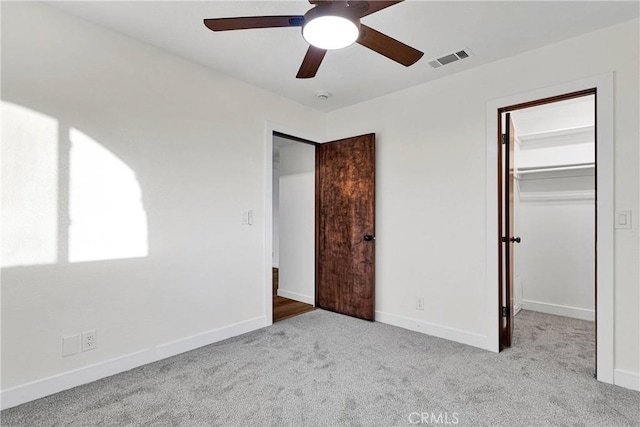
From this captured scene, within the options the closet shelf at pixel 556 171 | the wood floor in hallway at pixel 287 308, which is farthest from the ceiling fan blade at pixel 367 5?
the closet shelf at pixel 556 171

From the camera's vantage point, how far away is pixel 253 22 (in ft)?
5.44

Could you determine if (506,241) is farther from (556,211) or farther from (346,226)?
(346,226)

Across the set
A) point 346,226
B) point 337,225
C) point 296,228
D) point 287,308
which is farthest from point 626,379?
point 296,228

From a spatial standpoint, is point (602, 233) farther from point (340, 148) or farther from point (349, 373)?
point (340, 148)

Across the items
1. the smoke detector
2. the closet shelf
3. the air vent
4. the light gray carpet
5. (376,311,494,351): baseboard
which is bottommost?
the light gray carpet

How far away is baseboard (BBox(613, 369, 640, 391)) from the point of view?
85.6 inches

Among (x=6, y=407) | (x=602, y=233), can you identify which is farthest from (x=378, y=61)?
(x=6, y=407)

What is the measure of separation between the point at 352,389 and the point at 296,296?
7.94ft

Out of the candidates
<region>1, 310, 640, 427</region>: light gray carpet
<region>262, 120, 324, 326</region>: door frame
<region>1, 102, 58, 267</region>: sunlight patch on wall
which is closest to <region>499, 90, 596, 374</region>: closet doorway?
<region>1, 310, 640, 427</region>: light gray carpet

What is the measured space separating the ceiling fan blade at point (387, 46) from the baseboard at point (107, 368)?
2.61 meters

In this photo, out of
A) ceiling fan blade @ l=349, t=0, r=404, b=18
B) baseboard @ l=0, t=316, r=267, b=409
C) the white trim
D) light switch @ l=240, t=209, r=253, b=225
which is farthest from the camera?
the white trim

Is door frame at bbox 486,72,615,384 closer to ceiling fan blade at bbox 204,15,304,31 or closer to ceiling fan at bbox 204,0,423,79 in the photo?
ceiling fan at bbox 204,0,423,79

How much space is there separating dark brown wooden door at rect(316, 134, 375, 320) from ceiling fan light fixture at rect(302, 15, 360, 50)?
188 centimetres

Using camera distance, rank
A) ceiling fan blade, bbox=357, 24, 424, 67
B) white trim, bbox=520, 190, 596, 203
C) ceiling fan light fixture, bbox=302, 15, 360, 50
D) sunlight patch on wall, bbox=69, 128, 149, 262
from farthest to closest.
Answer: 1. white trim, bbox=520, 190, 596, 203
2. sunlight patch on wall, bbox=69, 128, 149, 262
3. ceiling fan blade, bbox=357, 24, 424, 67
4. ceiling fan light fixture, bbox=302, 15, 360, 50
